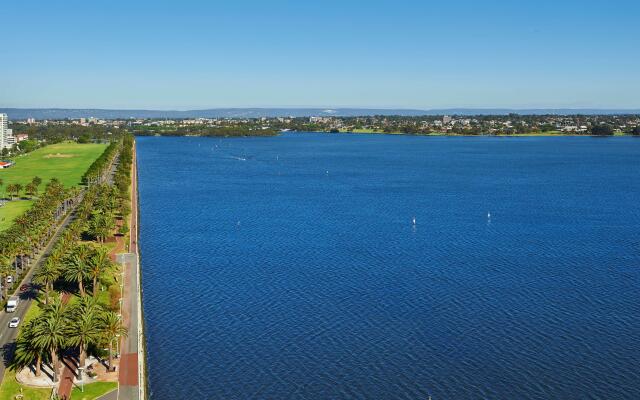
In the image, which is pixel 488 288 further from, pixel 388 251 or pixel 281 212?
pixel 281 212

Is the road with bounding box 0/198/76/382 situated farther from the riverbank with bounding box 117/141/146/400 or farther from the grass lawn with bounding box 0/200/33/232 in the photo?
the grass lawn with bounding box 0/200/33/232

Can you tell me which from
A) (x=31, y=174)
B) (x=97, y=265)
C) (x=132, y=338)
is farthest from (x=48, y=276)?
(x=31, y=174)

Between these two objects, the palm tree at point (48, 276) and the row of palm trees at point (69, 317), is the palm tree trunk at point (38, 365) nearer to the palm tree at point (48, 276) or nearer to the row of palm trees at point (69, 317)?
the row of palm trees at point (69, 317)

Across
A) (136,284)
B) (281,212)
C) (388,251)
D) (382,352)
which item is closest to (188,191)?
(281,212)

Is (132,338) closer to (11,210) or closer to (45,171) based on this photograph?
(11,210)

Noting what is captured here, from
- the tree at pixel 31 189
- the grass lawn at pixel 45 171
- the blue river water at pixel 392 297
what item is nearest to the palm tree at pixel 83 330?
the blue river water at pixel 392 297

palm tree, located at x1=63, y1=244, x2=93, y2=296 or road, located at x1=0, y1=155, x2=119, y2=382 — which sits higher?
palm tree, located at x1=63, y1=244, x2=93, y2=296

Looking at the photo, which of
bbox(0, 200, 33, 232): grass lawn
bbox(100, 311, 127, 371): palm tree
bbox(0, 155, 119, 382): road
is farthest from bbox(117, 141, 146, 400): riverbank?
bbox(0, 200, 33, 232): grass lawn
